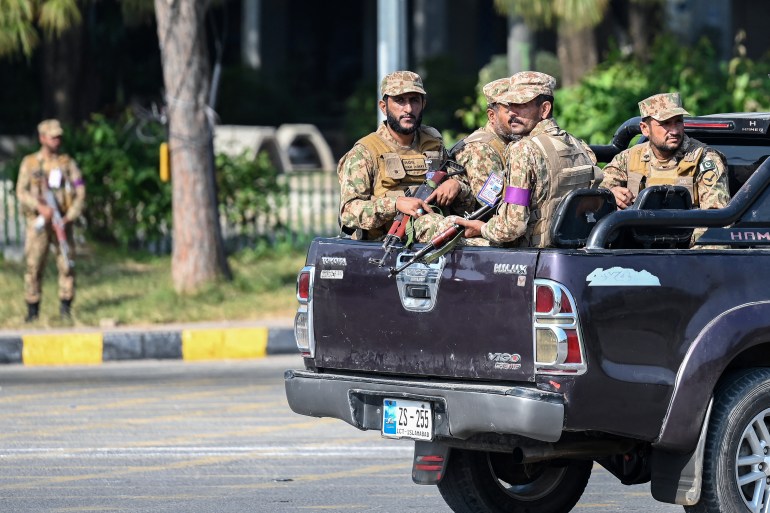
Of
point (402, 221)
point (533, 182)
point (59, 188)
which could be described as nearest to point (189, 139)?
point (59, 188)

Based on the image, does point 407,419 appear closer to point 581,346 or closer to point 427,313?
point 427,313

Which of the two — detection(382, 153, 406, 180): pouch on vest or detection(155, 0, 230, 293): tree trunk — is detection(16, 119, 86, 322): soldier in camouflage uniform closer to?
detection(155, 0, 230, 293): tree trunk

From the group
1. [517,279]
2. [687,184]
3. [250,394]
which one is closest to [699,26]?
[250,394]

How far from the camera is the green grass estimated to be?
1397 centimetres

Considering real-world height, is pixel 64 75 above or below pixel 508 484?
above

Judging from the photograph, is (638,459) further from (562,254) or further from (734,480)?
(562,254)

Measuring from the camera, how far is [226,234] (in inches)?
702

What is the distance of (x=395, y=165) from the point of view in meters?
7.26

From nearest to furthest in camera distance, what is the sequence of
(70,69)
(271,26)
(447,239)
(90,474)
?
(447,239), (90,474), (70,69), (271,26)

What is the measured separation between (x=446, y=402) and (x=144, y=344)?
7571 mm

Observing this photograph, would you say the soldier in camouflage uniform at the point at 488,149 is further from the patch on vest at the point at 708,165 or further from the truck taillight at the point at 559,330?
the truck taillight at the point at 559,330

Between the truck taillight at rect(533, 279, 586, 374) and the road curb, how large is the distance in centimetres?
760

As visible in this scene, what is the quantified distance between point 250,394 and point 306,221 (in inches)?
290

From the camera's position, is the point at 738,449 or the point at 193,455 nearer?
the point at 738,449
